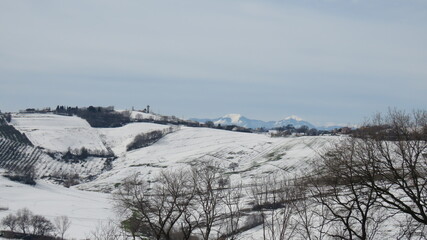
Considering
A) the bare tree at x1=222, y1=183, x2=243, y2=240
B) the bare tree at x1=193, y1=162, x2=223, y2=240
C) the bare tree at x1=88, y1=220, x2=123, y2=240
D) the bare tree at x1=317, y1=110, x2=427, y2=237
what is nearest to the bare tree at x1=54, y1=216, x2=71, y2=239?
the bare tree at x1=88, y1=220, x2=123, y2=240

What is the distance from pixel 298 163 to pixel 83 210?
86106mm

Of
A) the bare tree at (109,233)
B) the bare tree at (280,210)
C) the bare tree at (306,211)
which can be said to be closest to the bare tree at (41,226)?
the bare tree at (109,233)

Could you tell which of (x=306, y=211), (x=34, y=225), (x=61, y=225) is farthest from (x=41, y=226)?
(x=306, y=211)

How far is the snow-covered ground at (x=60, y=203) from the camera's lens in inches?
4272

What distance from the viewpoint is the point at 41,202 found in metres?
133

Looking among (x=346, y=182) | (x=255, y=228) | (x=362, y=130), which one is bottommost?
(x=255, y=228)

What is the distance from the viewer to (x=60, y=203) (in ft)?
436

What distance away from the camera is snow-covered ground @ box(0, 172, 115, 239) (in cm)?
10851

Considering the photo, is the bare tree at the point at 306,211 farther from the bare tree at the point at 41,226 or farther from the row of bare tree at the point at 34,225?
the bare tree at the point at 41,226

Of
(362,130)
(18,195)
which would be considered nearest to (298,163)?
(18,195)

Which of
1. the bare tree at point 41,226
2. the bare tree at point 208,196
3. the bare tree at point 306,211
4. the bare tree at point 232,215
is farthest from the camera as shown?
the bare tree at point 41,226

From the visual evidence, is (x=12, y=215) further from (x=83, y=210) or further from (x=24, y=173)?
(x=24, y=173)

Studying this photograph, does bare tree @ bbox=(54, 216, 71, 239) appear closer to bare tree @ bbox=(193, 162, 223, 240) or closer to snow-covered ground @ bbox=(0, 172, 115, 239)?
snow-covered ground @ bbox=(0, 172, 115, 239)

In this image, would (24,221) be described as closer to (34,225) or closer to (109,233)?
(34,225)
